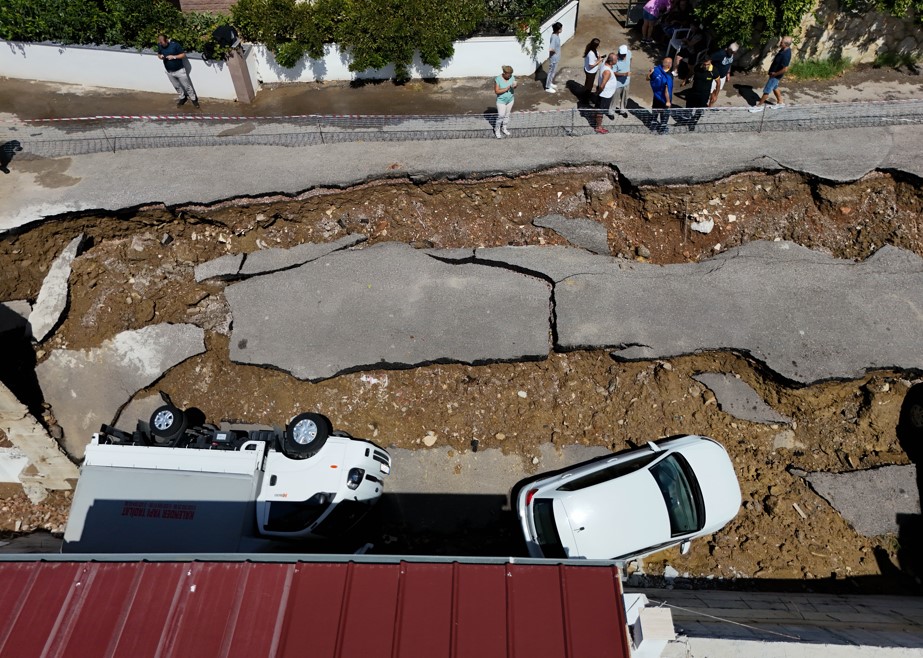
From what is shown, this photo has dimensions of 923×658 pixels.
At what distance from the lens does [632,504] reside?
7.36m

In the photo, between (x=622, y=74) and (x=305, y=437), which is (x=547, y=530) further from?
(x=622, y=74)

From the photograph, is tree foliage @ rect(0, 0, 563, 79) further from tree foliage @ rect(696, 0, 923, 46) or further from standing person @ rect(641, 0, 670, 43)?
tree foliage @ rect(696, 0, 923, 46)

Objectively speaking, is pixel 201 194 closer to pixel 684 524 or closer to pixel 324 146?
pixel 324 146

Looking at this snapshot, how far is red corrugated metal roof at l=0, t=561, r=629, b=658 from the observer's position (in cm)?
487

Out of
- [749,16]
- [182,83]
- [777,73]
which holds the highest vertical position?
[749,16]

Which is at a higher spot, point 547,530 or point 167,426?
point 167,426

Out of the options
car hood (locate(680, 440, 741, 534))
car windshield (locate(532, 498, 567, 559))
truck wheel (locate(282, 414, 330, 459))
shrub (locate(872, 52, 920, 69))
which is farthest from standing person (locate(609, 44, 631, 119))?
truck wheel (locate(282, 414, 330, 459))

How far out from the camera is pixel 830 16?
12062mm

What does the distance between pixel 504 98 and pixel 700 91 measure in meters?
4.11

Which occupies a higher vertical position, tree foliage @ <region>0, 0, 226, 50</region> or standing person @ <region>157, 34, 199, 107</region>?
tree foliage @ <region>0, 0, 226, 50</region>

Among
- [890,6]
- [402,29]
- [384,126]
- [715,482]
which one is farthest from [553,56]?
[715,482]

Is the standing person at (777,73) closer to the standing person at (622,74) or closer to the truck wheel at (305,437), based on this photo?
the standing person at (622,74)

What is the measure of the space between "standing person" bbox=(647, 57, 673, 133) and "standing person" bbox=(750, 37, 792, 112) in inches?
67.4

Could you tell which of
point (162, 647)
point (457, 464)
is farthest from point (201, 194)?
point (162, 647)
